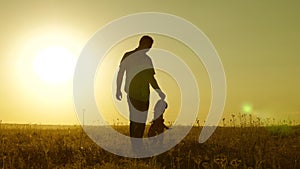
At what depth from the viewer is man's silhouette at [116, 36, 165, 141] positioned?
10.6 m

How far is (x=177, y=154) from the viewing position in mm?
9680

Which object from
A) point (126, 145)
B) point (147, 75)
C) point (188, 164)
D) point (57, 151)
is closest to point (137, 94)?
point (147, 75)

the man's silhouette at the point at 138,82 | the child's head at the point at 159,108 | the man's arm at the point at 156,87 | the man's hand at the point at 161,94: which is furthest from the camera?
the child's head at the point at 159,108

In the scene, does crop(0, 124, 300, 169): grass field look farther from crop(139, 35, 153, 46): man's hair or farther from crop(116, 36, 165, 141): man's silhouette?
crop(139, 35, 153, 46): man's hair

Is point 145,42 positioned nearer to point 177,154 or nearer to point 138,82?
point 138,82

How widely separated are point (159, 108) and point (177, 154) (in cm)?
162

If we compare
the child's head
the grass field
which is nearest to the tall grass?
the grass field

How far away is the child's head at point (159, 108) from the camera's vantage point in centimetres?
1101

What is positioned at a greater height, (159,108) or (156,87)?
(156,87)

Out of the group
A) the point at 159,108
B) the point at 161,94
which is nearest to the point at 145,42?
the point at 161,94

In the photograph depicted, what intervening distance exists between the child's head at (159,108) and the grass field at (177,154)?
2.44ft

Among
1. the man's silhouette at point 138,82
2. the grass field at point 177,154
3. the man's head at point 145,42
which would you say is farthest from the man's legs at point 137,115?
the man's head at point 145,42

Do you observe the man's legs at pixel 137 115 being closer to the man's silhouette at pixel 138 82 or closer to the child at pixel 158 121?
the man's silhouette at pixel 138 82

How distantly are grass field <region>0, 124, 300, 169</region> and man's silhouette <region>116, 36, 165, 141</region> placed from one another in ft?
2.86
